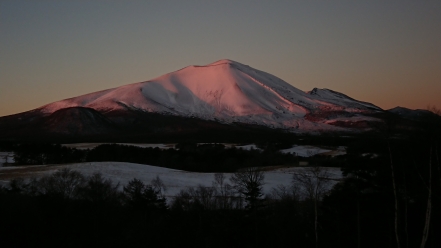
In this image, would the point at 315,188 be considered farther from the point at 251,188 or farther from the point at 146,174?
the point at 146,174

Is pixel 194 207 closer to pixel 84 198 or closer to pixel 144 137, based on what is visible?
pixel 84 198

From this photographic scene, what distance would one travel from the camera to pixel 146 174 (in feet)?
189

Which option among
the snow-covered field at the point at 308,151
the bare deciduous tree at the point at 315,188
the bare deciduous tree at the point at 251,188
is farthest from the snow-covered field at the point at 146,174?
the snow-covered field at the point at 308,151

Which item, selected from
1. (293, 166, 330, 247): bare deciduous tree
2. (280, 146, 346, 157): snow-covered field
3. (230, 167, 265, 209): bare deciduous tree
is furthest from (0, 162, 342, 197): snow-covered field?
(280, 146, 346, 157): snow-covered field

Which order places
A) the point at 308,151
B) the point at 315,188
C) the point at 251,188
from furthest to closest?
the point at 308,151 → the point at 315,188 → the point at 251,188

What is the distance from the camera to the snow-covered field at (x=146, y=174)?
52172 millimetres

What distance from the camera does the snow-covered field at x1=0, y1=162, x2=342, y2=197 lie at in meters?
52.2

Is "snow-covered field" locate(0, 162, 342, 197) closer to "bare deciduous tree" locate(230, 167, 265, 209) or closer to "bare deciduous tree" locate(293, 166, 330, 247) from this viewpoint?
"bare deciduous tree" locate(293, 166, 330, 247)

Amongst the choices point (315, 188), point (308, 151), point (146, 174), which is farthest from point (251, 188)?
point (308, 151)

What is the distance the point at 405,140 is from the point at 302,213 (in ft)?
52.7

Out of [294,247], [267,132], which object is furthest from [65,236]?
[267,132]

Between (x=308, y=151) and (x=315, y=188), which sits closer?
(x=315, y=188)

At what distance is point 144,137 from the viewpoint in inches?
6127

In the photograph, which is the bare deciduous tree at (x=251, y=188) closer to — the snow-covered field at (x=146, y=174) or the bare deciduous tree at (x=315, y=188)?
the bare deciduous tree at (x=315, y=188)
